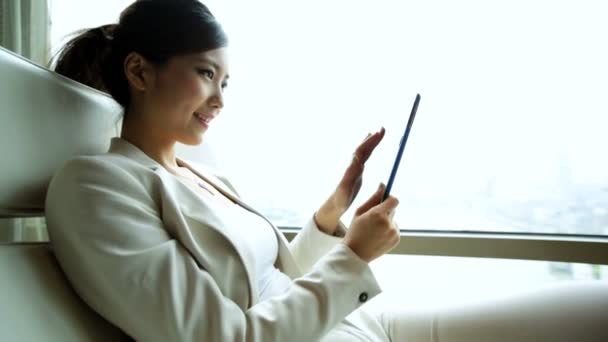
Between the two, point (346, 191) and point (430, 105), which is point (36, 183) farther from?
point (430, 105)

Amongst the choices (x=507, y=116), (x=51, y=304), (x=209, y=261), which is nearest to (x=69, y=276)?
(x=51, y=304)

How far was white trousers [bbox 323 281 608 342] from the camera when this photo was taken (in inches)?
26.1

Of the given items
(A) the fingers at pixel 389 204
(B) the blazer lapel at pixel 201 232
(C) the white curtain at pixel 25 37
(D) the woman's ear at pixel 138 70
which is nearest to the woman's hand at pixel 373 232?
(A) the fingers at pixel 389 204

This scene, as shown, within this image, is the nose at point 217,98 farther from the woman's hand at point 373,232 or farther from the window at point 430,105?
the window at point 430,105

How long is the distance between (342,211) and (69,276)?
0.52m

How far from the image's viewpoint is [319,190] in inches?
50.6

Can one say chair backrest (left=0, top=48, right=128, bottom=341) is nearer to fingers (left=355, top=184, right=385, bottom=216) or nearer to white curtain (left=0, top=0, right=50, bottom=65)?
fingers (left=355, top=184, right=385, bottom=216)

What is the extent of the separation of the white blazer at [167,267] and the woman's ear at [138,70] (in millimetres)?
166

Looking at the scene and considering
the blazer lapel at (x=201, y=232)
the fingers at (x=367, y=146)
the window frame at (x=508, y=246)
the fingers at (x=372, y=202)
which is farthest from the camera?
the window frame at (x=508, y=246)

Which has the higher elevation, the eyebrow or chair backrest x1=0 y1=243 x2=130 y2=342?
the eyebrow

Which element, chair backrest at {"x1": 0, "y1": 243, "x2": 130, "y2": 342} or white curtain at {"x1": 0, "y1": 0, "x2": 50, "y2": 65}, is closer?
chair backrest at {"x1": 0, "y1": 243, "x2": 130, "y2": 342}

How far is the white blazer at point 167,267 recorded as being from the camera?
0.48 metres

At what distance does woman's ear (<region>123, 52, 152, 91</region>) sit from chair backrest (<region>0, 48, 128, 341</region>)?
86mm

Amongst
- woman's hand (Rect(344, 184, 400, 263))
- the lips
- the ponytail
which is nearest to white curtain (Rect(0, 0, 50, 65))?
the ponytail
